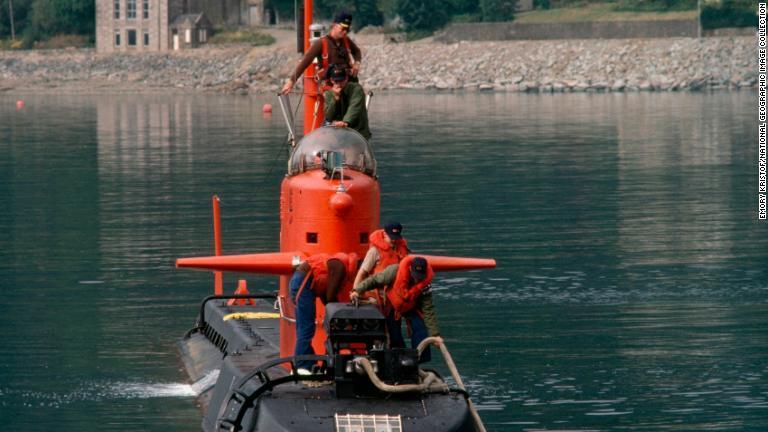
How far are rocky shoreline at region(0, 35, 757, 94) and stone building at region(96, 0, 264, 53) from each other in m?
3.14

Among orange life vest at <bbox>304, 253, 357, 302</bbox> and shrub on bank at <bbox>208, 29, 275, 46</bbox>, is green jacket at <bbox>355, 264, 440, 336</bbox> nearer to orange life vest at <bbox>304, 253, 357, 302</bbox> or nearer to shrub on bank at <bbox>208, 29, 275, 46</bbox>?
orange life vest at <bbox>304, 253, 357, 302</bbox>

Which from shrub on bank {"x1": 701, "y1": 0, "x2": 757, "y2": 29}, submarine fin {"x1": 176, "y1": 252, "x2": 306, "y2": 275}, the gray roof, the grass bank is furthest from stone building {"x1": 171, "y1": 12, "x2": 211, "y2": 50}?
submarine fin {"x1": 176, "y1": 252, "x2": 306, "y2": 275}

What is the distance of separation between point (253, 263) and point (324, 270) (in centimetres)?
108

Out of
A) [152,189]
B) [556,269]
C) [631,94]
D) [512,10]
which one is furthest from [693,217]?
[512,10]

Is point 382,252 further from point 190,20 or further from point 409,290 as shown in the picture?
point 190,20

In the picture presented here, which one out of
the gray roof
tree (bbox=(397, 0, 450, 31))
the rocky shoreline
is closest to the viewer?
the rocky shoreline

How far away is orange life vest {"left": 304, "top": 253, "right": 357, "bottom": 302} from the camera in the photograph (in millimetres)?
21984

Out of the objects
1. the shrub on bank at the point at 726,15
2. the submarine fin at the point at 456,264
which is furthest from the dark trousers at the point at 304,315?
the shrub on bank at the point at 726,15

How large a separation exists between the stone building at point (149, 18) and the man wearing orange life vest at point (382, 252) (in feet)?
548

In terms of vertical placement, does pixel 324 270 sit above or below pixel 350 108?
below

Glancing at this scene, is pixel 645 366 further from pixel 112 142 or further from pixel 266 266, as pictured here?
pixel 112 142

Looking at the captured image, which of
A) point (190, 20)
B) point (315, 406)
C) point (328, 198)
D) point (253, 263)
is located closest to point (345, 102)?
point (328, 198)

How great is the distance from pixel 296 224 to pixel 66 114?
107 meters

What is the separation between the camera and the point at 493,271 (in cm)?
4078
